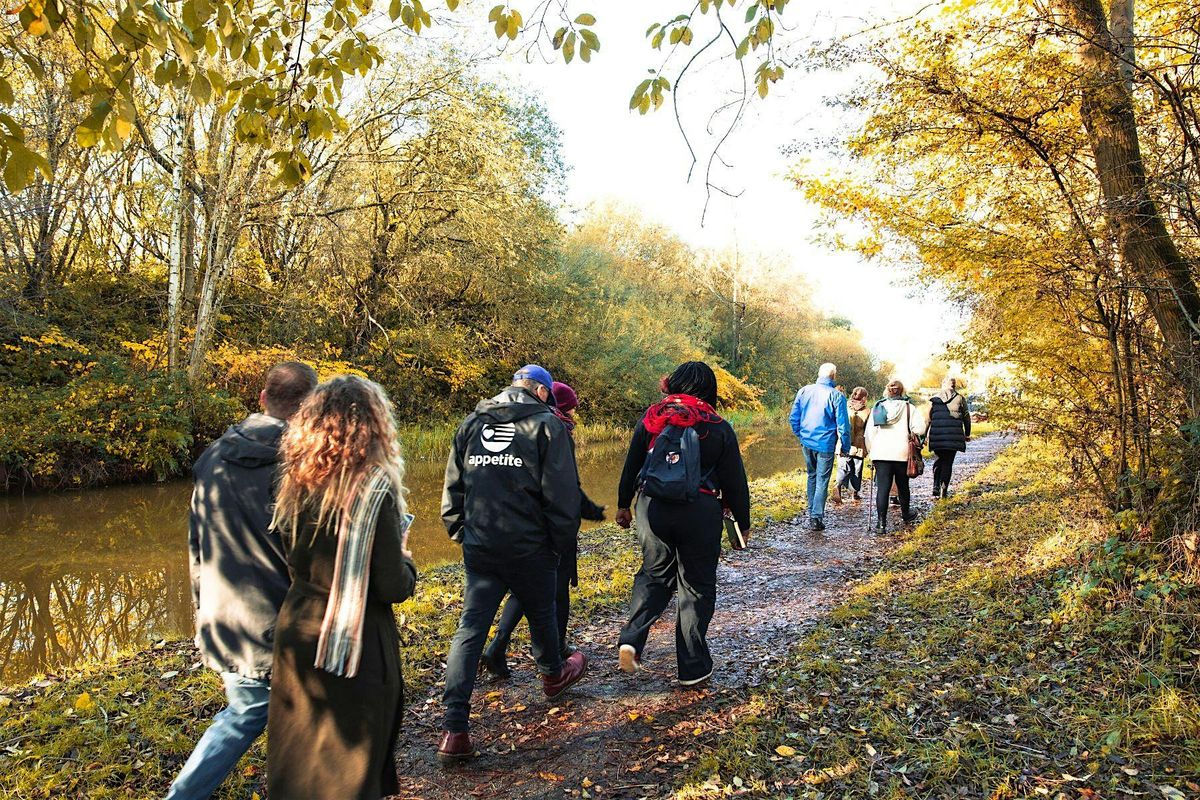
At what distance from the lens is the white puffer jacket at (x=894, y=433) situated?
29.1ft

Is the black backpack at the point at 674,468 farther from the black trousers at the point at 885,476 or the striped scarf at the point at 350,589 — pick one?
the black trousers at the point at 885,476

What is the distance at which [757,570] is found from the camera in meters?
7.59

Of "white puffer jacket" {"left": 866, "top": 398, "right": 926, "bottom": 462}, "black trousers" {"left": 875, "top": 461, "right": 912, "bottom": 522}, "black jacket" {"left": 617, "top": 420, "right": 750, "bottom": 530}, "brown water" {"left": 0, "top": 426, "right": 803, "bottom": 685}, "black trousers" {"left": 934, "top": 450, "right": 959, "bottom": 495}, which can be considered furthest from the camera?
"black trousers" {"left": 934, "top": 450, "right": 959, "bottom": 495}

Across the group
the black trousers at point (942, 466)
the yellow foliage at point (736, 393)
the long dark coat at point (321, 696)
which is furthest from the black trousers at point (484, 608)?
the yellow foliage at point (736, 393)

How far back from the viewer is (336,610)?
2516 mm

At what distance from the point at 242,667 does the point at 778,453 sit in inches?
890

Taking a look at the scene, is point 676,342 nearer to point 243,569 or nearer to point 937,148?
point 937,148

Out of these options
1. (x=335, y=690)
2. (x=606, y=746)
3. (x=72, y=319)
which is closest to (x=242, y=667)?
(x=335, y=690)

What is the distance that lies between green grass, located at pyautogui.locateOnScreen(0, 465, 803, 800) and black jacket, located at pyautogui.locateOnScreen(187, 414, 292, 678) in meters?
1.05

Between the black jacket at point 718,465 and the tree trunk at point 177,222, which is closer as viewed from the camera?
the black jacket at point 718,465

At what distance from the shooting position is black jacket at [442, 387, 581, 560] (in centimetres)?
398

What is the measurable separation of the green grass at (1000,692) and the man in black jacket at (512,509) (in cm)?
126

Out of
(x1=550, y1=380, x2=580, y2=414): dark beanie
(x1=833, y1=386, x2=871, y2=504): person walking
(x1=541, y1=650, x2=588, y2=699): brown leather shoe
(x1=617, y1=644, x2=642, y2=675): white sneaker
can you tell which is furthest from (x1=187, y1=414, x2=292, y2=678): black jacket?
(x1=833, y1=386, x2=871, y2=504): person walking

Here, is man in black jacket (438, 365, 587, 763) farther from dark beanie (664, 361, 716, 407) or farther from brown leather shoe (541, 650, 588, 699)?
dark beanie (664, 361, 716, 407)
